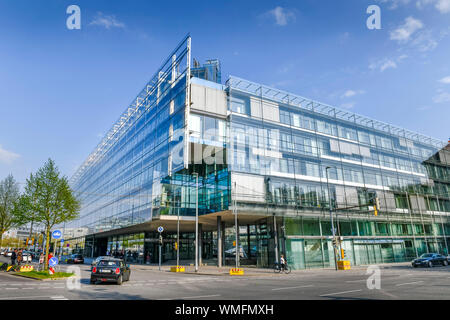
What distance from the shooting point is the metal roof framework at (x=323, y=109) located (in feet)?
124

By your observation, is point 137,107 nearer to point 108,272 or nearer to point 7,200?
point 7,200

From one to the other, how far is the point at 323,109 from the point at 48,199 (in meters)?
35.7

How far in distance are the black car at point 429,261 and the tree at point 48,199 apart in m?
34.9

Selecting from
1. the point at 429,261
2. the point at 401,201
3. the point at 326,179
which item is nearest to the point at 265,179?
the point at 326,179

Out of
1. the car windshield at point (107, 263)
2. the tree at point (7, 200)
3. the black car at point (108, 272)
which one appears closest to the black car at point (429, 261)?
the black car at point (108, 272)

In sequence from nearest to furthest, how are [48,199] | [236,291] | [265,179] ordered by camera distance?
[236,291], [48,199], [265,179]

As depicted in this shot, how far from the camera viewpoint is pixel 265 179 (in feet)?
115

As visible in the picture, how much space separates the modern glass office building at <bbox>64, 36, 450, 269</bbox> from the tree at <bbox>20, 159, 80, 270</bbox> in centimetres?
1165

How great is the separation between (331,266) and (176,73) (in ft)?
101

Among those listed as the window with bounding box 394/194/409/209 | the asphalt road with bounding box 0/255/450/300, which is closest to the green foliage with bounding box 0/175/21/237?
the asphalt road with bounding box 0/255/450/300

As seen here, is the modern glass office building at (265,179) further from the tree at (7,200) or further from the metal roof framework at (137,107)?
the tree at (7,200)

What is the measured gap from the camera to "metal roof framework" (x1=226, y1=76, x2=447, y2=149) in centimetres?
3791
